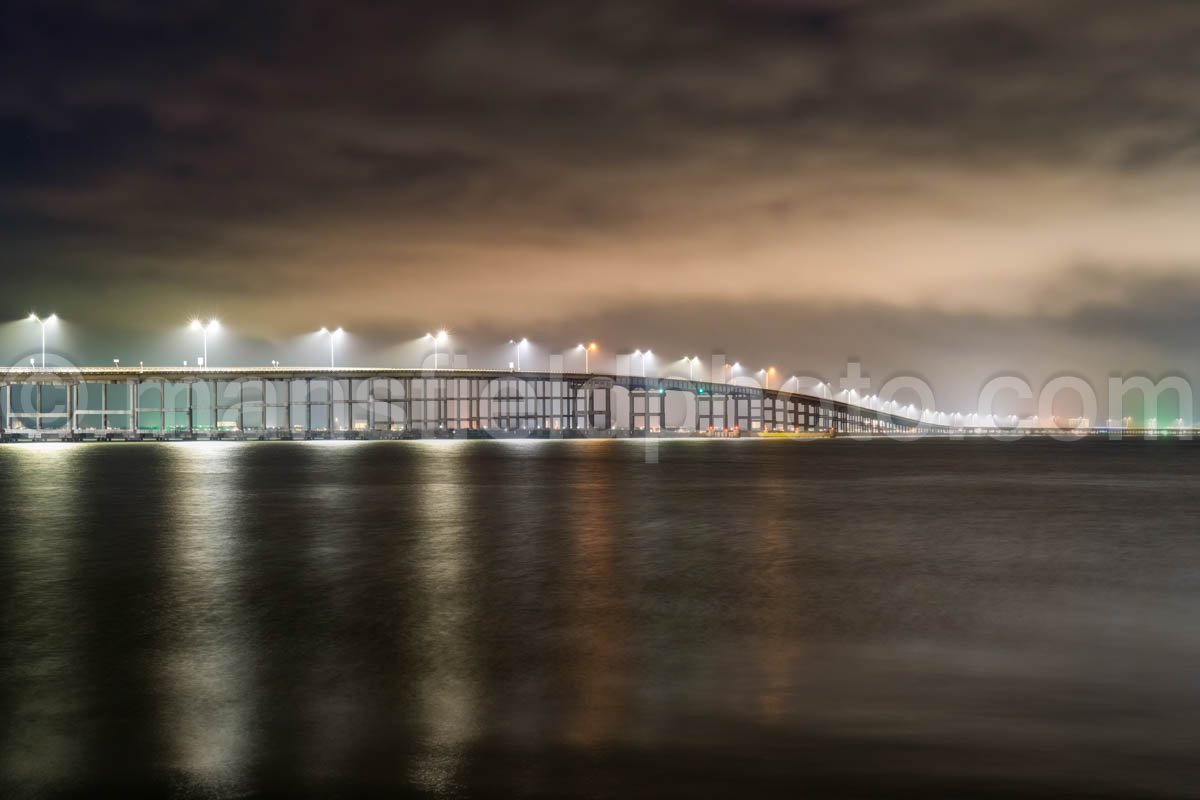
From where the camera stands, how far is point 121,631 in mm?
12414

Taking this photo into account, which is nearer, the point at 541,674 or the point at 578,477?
the point at 541,674

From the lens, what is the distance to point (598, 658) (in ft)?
35.3

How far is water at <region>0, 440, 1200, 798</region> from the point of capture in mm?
6973

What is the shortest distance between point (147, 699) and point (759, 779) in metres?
5.40

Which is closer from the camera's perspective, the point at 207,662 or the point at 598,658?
the point at 207,662

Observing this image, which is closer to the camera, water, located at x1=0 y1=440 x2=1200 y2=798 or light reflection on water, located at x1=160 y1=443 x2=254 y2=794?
water, located at x1=0 y1=440 x2=1200 y2=798

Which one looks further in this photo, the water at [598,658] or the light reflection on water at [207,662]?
the light reflection on water at [207,662]

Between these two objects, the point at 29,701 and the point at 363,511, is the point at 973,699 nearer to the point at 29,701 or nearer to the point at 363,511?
Result: the point at 29,701

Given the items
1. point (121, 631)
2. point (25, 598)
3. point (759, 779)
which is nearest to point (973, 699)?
point (759, 779)

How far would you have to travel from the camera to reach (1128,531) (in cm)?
2591

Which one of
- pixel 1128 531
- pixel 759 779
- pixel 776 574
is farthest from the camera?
pixel 1128 531

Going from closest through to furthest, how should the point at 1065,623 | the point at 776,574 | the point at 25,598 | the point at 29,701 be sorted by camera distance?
the point at 29,701 < the point at 1065,623 < the point at 25,598 < the point at 776,574

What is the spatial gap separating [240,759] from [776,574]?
11.9 metres

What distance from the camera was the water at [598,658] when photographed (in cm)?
697
